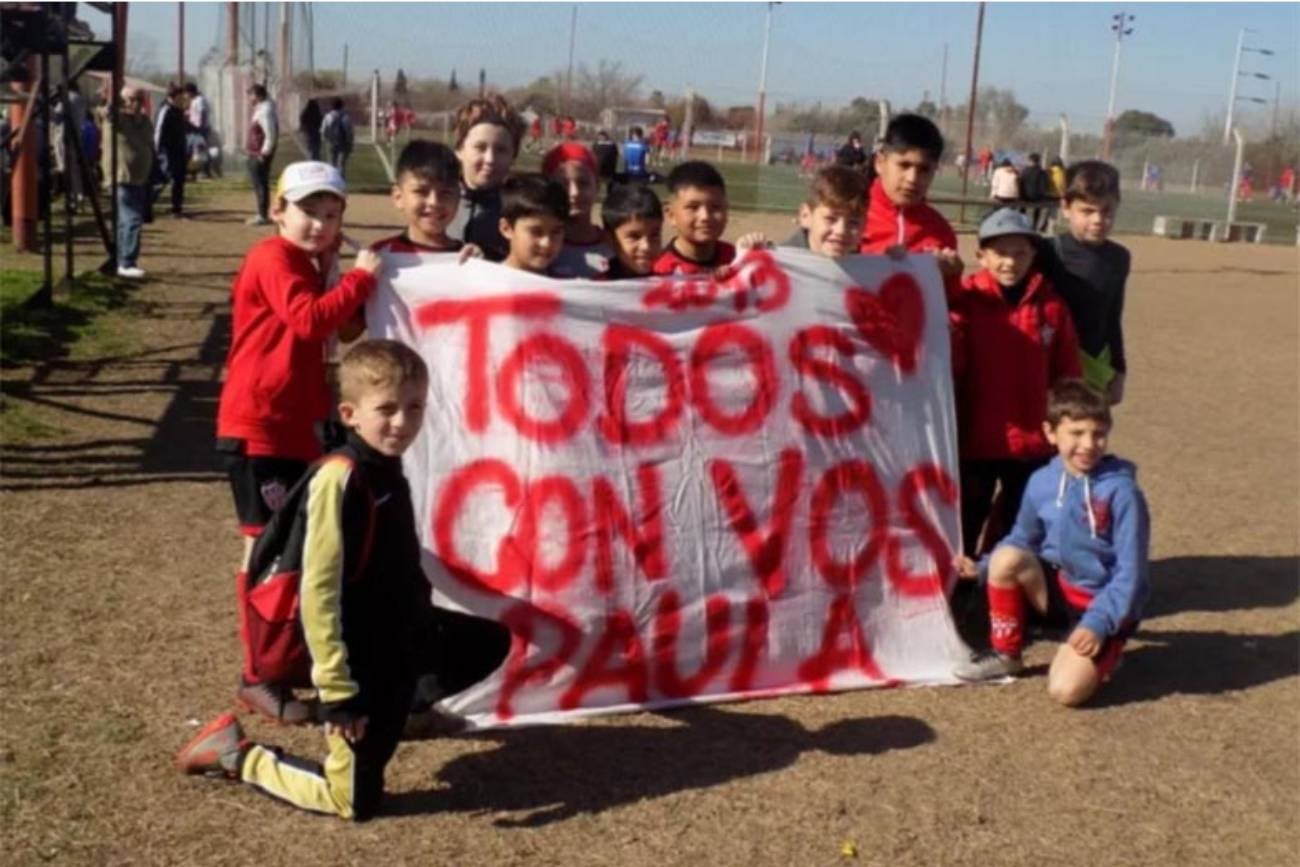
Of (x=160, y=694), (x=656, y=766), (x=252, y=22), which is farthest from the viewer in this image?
(x=252, y=22)

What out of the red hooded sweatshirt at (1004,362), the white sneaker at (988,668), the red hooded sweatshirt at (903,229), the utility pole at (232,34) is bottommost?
the white sneaker at (988,668)

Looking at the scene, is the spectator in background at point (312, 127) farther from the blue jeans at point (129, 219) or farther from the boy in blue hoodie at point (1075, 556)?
the boy in blue hoodie at point (1075, 556)

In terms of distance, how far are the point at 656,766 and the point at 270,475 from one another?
4.81 ft

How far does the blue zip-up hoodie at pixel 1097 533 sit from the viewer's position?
17.1 ft

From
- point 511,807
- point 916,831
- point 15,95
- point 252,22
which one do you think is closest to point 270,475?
point 511,807

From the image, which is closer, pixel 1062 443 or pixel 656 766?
pixel 656 766

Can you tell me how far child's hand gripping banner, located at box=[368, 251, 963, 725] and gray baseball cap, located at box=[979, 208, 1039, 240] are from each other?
0.35m

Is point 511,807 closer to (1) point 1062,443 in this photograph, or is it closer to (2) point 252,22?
(1) point 1062,443

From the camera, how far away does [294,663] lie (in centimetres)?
424

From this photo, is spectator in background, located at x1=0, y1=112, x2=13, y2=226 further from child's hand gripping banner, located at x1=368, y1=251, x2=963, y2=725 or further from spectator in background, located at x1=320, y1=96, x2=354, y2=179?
child's hand gripping banner, located at x1=368, y1=251, x2=963, y2=725

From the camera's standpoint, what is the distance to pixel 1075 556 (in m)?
5.38

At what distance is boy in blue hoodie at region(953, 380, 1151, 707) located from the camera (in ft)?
17.1

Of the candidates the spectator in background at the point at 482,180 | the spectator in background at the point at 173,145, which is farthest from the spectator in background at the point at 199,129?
the spectator in background at the point at 482,180

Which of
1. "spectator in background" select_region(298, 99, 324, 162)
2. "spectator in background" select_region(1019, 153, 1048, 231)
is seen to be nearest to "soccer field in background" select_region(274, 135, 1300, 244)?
"spectator in background" select_region(1019, 153, 1048, 231)
